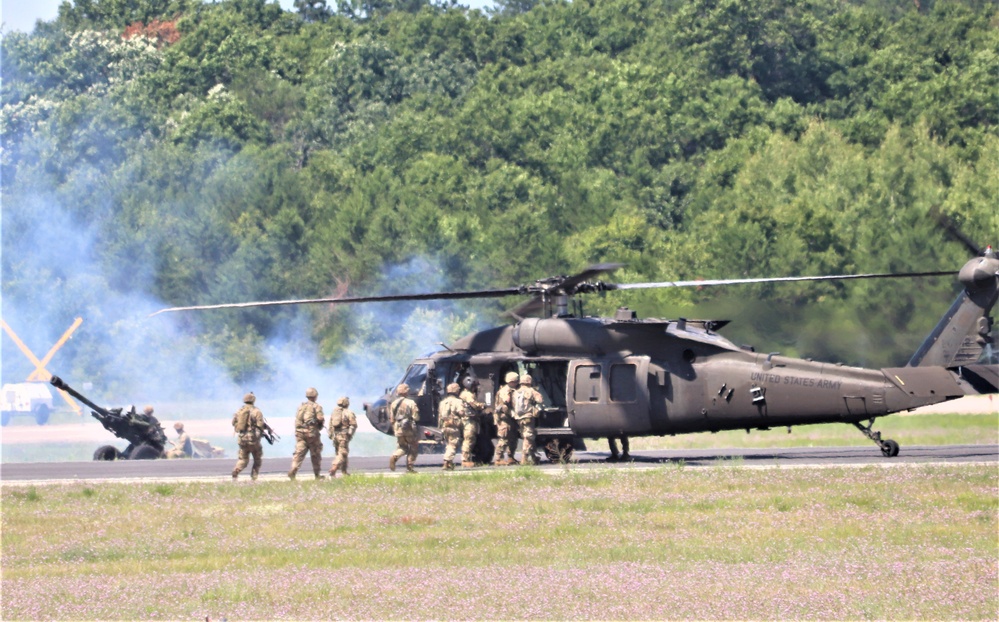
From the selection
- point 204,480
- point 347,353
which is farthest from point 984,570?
point 347,353

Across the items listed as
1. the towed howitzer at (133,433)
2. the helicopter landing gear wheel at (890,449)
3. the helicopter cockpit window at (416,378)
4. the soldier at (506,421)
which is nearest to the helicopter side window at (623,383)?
the soldier at (506,421)

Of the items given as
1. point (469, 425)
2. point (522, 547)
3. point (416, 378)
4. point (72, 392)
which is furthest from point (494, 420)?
point (522, 547)

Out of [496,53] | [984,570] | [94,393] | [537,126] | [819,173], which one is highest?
[496,53]

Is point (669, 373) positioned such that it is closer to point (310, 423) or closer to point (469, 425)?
point (469, 425)

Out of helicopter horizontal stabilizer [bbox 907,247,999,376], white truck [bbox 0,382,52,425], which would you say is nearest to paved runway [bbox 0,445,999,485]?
helicopter horizontal stabilizer [bbox 907,247,999,376]

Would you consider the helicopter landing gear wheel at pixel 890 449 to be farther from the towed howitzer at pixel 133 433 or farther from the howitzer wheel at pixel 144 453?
the howitzer wheel at pixel 144 453

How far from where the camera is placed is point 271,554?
18.0 metres

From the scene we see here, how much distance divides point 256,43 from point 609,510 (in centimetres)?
A: 8918

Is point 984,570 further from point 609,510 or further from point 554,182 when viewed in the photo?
point 554,182

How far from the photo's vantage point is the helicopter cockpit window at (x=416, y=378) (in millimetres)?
29156

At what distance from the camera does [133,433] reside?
34.8 meters

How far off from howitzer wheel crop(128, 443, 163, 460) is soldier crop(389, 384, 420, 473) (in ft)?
33.7

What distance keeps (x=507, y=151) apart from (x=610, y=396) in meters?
60.1

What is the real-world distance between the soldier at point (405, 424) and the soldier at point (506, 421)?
166 cm
